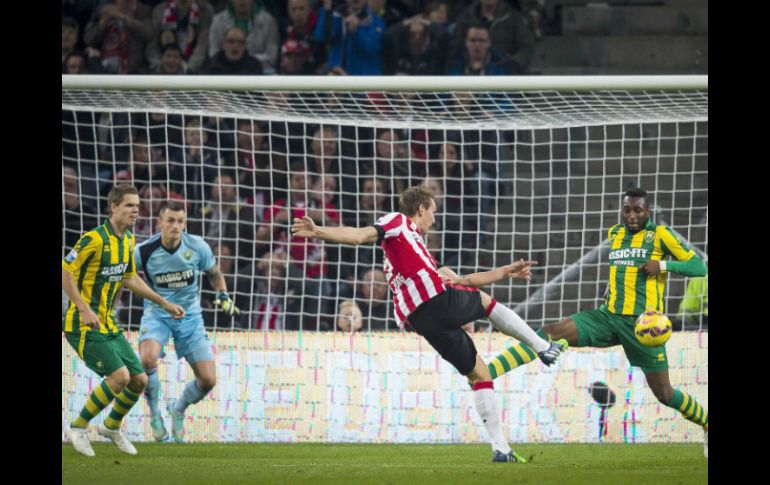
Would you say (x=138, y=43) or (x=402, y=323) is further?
(x=138, y=43)

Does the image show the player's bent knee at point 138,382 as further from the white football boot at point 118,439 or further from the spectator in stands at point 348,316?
the spectator in stands at point 348,316

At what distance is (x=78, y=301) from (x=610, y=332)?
3.98 meters

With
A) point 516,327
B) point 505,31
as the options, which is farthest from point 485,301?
point 505,31

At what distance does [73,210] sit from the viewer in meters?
12.1

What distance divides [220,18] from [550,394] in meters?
6.40

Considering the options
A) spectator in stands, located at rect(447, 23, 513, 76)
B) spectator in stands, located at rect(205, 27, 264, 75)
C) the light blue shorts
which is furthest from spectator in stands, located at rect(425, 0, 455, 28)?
the light blue shorts

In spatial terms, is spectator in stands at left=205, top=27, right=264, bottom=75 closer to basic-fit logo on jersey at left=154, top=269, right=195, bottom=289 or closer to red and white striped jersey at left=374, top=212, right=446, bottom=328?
basic-fit logo on jersey at left=154, top=269, right=195, bottom=289

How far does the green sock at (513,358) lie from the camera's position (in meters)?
9.36

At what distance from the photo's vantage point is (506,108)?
12.3m

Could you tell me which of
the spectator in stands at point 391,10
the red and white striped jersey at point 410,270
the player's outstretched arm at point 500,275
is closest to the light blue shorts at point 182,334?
the red and white striped jersey at point 410,270

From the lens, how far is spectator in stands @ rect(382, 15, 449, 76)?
13953mm

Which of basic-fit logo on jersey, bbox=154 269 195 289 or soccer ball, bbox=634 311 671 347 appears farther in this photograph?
basic-fit logo on jersey, bbox=154 269 195 289

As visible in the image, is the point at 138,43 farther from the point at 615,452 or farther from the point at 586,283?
the point at 615,452
